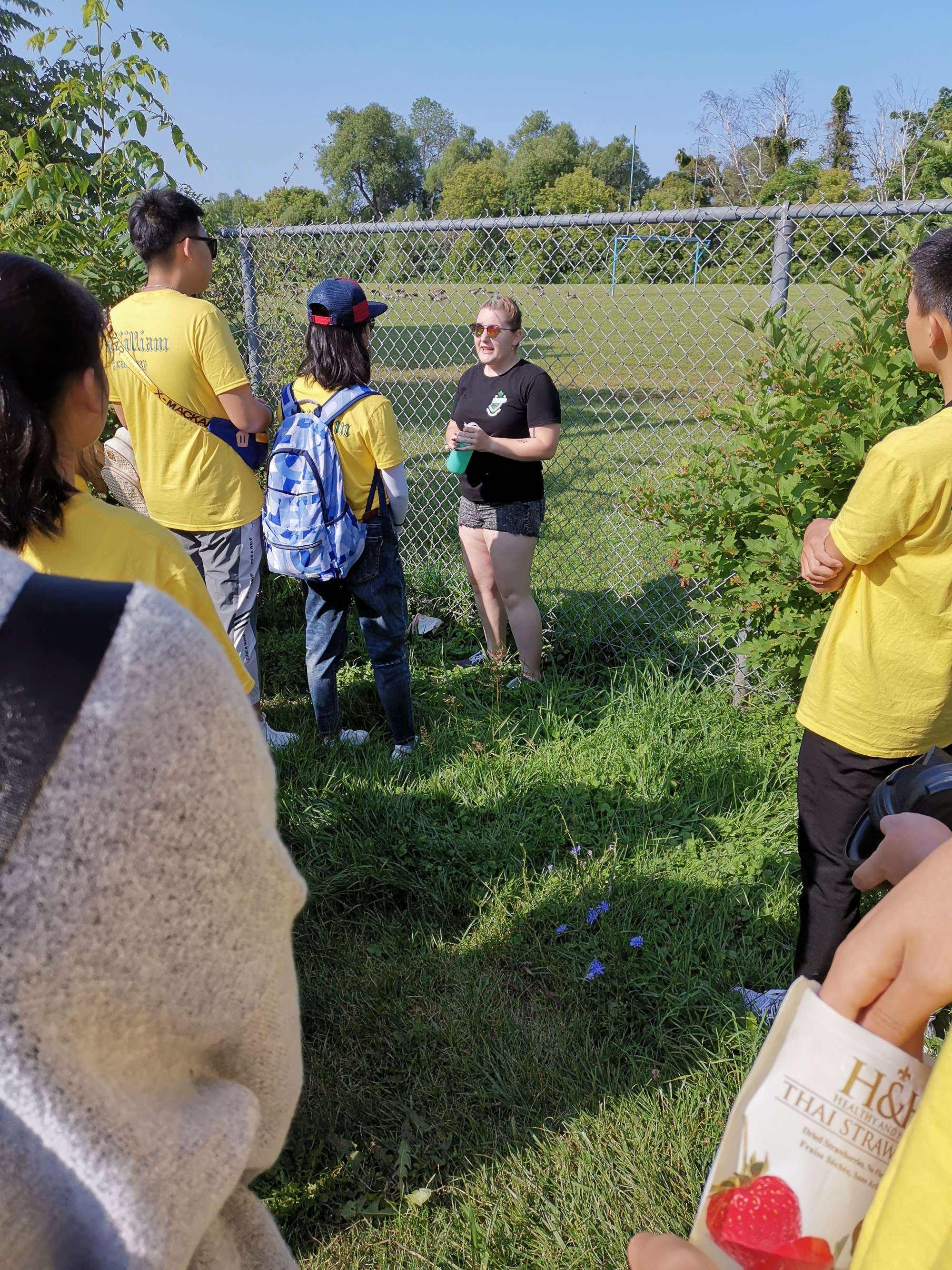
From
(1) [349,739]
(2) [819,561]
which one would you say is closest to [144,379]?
(1) [349,739]

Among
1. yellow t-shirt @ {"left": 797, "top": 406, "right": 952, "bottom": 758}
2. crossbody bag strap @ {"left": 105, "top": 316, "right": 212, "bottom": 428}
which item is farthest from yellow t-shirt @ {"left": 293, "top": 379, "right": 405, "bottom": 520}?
yellow t-shirt @ {"left": 797, "top": 406, "right": 952, "bottom": 758}

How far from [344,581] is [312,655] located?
0.37 m

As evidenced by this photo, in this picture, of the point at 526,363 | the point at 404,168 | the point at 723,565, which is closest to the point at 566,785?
the point at 723,565

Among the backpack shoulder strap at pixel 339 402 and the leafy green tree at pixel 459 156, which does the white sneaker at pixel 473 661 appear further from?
the leafy green tree at pixel 459 156

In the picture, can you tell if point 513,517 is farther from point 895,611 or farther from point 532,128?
point 532,128

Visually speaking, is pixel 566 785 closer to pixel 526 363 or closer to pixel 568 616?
pixel 568 616

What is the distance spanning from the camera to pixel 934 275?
181cm

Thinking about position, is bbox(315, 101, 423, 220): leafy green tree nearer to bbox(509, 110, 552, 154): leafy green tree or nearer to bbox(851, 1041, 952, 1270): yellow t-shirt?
bbox(509, 110, 552, 154): leafy green tree

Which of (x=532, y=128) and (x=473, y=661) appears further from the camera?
(x=532, y=128)

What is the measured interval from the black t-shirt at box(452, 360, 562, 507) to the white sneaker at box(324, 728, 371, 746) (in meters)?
1.18

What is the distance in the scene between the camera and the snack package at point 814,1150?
82cm

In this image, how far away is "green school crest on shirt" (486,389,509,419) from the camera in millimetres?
3811

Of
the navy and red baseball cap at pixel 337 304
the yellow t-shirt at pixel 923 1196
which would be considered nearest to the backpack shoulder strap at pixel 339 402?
the navy and red baseball cap at pixel 337 304

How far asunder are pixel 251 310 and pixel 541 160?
250 ft
